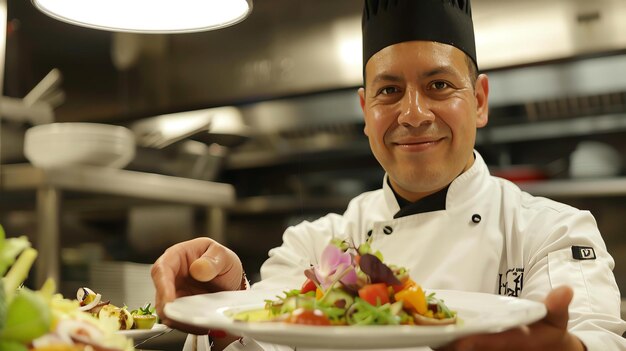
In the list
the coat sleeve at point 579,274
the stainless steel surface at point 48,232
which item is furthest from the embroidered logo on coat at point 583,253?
the stainless steel surface at point 48,232

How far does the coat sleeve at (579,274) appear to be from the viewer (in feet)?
4.46

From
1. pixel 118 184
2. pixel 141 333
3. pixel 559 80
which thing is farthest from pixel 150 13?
pixel 559 80

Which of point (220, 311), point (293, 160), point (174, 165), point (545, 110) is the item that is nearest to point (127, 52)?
point (174, 165)

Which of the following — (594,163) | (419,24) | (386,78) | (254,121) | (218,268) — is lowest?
(594,163)

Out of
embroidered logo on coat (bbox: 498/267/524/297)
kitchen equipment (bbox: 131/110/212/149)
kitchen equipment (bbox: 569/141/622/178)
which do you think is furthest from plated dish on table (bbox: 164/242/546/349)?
kitchen equipment (bbox: 131/110/212/149)

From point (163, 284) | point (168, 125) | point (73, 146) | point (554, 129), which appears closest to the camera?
point (163, 284)

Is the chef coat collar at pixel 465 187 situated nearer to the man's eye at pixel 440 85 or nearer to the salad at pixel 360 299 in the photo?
the man's eye at pixel 440 85

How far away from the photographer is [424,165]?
1.77m

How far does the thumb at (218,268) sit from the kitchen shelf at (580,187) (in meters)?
2.70

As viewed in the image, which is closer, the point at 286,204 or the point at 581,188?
the point at 581,188

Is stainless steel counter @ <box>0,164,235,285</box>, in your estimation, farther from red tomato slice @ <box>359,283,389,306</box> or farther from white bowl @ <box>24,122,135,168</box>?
red tomato slice @ <box>359,283,389,306</box>

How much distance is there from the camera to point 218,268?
4.45ft

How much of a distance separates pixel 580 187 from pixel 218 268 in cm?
292

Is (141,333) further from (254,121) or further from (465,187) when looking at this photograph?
(254,121)
